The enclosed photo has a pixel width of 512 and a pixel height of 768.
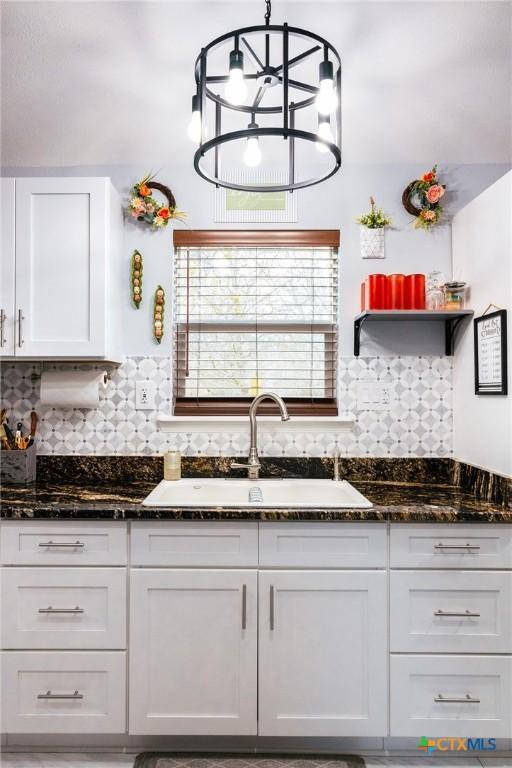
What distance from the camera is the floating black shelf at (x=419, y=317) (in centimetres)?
229

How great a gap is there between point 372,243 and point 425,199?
0.33m

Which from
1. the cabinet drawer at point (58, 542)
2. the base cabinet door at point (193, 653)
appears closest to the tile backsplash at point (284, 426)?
the cabinet drawer at point (58, 542)

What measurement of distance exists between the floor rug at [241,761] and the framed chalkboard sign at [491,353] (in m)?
1.53

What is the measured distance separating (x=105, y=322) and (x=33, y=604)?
46.0 inches

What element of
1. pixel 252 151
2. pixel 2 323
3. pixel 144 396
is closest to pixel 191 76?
pixel 252 151

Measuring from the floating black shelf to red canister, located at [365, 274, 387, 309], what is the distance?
5 centimetres

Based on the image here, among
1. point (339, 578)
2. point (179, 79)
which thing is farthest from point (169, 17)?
point (339, 578)

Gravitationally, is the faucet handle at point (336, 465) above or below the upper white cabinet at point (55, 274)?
below

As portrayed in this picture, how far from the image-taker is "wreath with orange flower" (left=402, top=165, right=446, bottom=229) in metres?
2.46

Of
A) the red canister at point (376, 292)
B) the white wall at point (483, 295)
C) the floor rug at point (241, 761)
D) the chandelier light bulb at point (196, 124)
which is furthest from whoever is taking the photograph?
the red canister at point (376, 292)

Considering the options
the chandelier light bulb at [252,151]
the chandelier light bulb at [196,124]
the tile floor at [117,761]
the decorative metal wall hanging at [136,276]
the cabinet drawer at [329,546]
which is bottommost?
the tile floor at [117,761]

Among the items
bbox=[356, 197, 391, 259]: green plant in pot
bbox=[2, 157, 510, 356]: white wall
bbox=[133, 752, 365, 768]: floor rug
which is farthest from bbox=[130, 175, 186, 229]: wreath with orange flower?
bbox=[133, 752, 365, 768]: floor rug

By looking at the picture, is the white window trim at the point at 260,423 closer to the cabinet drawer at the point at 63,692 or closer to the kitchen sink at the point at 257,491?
the kitchen sink at the point at 257,491

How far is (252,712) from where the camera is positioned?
6.22ft
